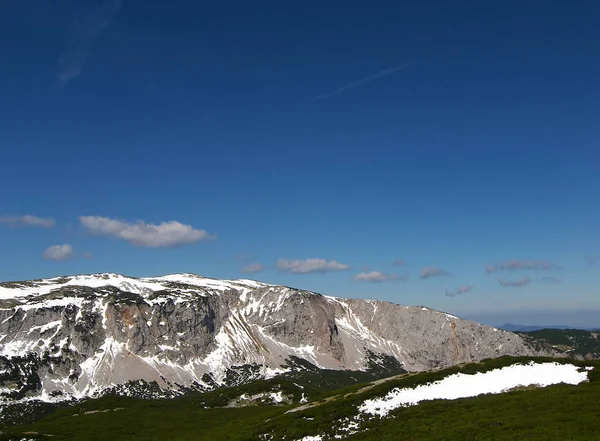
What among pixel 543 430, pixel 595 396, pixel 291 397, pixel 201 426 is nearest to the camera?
pixel 543 430

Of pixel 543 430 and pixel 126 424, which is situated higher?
pixel 543 430

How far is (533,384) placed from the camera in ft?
203

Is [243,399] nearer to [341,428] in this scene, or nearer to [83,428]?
[83,428]

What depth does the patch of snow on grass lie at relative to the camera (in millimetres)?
61750

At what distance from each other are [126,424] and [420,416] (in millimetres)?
113393

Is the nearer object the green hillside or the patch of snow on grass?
the green hillside

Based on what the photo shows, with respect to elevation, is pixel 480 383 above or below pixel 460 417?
above

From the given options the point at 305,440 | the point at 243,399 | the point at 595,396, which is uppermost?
the point at 595,396

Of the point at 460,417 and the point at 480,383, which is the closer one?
the point at 460,417

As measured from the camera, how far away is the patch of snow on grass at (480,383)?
61.8 meters

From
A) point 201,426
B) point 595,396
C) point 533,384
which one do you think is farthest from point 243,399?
point 595,396

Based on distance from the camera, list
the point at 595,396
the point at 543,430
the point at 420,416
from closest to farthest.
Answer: the point at 543,430, the point at 595,396, the point at 420,416

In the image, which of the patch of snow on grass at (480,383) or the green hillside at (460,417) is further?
the patch of snow on grass at (480,383)

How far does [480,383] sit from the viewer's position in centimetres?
6519
